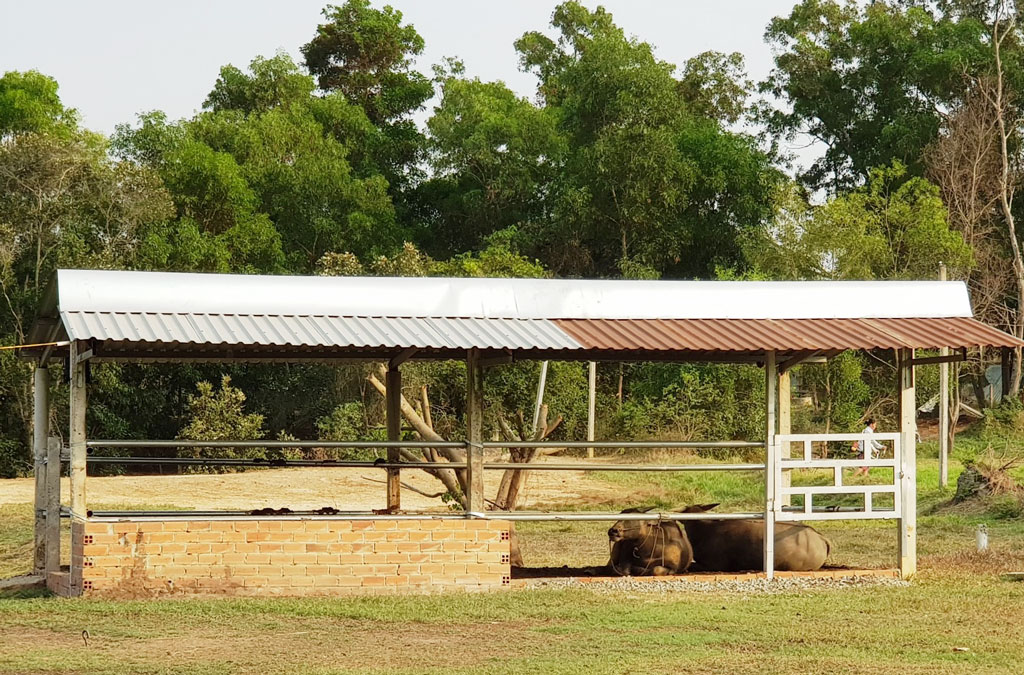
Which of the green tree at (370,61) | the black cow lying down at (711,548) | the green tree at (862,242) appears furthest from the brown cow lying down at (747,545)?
the green tree at (370,61)

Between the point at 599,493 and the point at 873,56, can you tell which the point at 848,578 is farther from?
the point at 873,56

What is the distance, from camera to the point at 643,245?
35.9 metres

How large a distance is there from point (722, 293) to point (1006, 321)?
23963 millimetres

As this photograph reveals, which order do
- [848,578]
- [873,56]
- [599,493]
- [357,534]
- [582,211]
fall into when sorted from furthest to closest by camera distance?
[873,56] → [582,211] → [599,493] → [848,578] → [357,534]

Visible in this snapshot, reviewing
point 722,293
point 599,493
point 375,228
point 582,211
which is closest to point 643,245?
point 582,211

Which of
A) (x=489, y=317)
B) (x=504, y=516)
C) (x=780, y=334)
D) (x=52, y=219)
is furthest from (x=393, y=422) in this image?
(x=52, y=219)

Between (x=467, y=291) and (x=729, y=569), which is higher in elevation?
(x=467, y=291)

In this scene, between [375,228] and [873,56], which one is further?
[873,56]

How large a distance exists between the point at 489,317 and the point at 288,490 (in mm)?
11999

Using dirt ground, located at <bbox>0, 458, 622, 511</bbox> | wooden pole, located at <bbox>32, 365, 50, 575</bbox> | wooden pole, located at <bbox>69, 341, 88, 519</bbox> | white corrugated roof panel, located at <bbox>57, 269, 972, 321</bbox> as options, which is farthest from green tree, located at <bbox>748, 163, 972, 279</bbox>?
wooden pole, located at <bbox>69, 341, 88, 519</bbox>

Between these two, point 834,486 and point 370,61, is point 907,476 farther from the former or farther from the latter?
point 370,61

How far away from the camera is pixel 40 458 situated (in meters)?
10.6

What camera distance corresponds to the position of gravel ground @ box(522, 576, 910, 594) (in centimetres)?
1036

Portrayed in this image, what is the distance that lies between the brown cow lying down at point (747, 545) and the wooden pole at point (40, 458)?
5.25 meters
